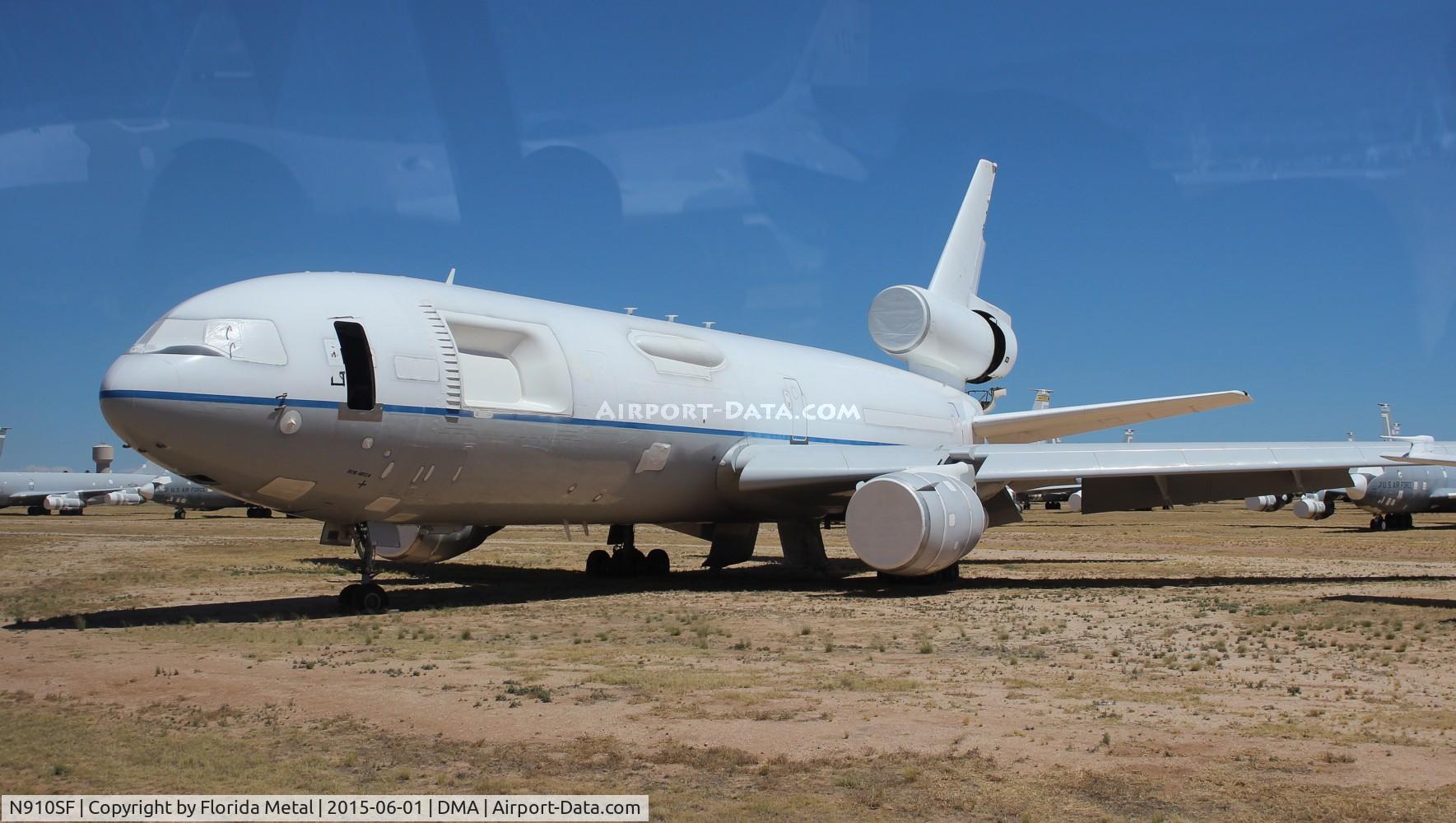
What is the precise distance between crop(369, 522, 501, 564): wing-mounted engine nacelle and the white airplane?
0.05m

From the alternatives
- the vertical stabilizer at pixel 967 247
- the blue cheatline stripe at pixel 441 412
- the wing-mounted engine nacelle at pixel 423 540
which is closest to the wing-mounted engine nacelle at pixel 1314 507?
the vertical stabilizer at pixel 967 247

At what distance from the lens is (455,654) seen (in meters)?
10.3

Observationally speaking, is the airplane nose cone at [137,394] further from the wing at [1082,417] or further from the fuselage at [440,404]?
the wing at [1082,417]

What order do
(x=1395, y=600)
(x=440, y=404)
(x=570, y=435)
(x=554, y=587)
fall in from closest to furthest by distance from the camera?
(x=440, y=404)
(x=1395, y=600)
(x=570, y=435)
(x=554, y=587)

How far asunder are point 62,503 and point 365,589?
233 feet

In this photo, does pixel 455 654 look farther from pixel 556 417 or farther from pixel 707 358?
pixel 707 358

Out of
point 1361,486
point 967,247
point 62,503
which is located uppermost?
point 967,247

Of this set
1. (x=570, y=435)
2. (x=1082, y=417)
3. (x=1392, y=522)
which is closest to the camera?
(x=570, y=435)

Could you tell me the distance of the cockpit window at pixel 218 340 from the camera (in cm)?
1218

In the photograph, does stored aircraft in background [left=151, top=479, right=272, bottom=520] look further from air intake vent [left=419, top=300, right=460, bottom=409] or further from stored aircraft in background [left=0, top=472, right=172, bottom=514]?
air intake vent [left=419, top=300, right=460, bottom=409]

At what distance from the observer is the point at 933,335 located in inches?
966

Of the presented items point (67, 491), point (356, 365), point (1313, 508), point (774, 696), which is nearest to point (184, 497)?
point (67, 491)

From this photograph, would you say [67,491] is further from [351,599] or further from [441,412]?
[441,412]

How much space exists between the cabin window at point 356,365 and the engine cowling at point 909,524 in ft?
22.6
